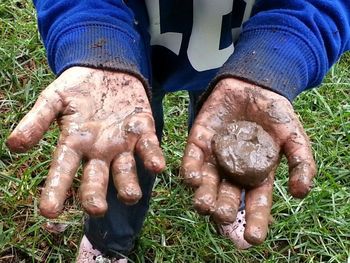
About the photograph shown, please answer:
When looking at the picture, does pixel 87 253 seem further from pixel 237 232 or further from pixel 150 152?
pixel 150 152

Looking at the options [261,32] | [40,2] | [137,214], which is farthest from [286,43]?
[137,214]

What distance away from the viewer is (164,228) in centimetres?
215

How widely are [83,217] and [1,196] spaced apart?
29 cm

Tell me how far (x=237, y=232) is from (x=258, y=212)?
88 cm

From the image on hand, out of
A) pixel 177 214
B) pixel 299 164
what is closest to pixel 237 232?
pixel 177 214

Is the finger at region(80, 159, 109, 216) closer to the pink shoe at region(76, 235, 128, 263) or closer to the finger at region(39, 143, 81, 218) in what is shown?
the finger at region(39, 143, 81, 218)

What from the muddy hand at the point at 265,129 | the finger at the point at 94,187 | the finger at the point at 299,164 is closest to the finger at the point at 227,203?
the muddy hand at the point at 265,129

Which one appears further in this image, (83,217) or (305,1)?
(83,217)

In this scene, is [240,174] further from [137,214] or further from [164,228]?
[164,228]

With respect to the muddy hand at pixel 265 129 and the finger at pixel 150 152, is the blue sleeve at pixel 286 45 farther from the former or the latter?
the finger at pixel 150 152

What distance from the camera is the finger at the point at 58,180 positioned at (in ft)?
3.76

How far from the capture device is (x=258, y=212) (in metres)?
1.25

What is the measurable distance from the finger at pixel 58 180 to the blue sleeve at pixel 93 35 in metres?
0.22

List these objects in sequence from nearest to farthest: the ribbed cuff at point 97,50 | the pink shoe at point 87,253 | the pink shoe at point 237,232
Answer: the ribbed cuff at point 97,50
the pink shoe at point 87,253
the pink shoe at point 237,232
